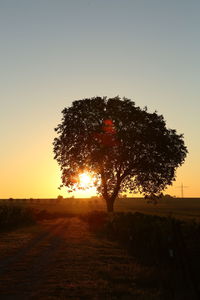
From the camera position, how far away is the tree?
54.1 meters

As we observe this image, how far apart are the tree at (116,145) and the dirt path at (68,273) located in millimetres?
26293

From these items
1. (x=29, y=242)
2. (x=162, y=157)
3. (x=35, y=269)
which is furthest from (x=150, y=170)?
(x=35, y=269)

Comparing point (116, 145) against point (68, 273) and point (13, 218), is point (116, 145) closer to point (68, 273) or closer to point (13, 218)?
point (13, 218)

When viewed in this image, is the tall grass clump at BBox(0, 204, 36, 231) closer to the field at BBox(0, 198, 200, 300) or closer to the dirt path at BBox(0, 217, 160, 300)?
the field at BBox(0, 198, 200, 300)

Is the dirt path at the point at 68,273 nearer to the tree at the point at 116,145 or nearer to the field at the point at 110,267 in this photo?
the field at the point at 110,267

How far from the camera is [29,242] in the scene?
101 ft

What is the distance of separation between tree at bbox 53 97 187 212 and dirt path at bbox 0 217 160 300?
2629cm

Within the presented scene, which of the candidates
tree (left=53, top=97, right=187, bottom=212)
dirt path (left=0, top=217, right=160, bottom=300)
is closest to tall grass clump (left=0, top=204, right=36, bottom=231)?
tree (left=53, top=97, right=187, bottom=212)

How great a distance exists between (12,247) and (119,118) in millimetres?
29342

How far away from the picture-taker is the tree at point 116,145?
178ft

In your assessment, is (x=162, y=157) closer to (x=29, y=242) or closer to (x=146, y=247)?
(x=29, y=242)

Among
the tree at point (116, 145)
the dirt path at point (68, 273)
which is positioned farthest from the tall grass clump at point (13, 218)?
the dirt path at point (68, 273)

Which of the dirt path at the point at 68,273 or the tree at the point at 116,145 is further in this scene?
the tree at the point at 116,145

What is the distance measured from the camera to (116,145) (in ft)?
177
